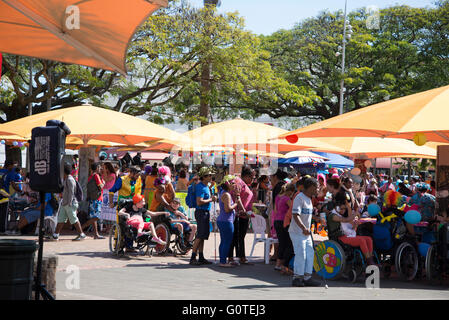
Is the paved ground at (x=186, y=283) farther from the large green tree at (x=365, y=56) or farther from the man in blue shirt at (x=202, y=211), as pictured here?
the large green tree at (x=365, y=56)

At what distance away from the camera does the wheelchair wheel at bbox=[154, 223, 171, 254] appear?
12.4 m

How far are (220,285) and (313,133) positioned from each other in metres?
3.64

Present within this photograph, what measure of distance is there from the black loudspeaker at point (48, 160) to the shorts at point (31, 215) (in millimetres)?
9051

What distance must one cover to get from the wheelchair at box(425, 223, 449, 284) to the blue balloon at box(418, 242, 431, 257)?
178mm

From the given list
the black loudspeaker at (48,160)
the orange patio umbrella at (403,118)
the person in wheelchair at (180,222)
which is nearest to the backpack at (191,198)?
the person in wheelchair at (180,222)

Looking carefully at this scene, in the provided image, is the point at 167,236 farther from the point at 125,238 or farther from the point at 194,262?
the point at 194,262

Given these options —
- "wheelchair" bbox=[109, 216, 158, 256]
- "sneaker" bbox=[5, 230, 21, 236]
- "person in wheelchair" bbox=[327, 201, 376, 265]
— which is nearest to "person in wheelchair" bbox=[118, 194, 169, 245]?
"wheelchair" bbox=[109, 216, 158, 256]

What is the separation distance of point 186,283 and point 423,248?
418 centimetres

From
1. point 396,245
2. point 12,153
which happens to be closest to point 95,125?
point 396,245

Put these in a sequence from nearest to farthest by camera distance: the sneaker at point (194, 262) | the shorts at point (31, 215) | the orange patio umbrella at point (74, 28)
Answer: the orange patio umbrella at point (74, 28)
the sneaker at point (194, 262)
the shorts at point (31, 215)

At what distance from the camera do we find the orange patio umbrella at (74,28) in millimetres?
5941

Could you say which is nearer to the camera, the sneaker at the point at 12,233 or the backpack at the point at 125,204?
the backpack at the point at 125,204
